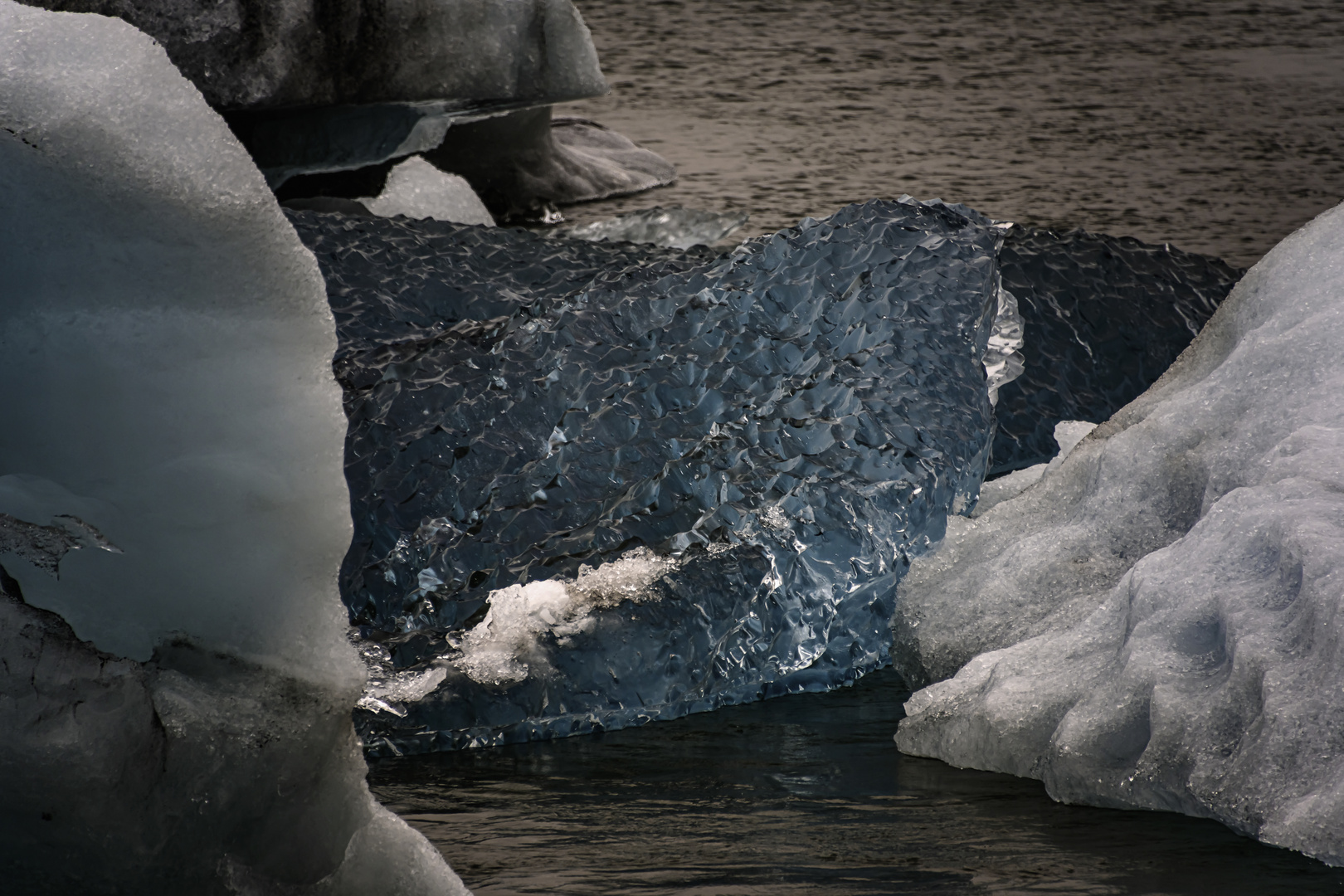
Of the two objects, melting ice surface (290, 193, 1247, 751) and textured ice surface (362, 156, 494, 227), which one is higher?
melting ice surface (290, 193, 1247, 751)

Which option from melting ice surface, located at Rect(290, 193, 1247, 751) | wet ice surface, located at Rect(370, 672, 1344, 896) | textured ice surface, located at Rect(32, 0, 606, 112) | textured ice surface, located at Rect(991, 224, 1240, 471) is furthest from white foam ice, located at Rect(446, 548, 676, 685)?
textured ice surface, located at Rect(32, 0, 606, 112)

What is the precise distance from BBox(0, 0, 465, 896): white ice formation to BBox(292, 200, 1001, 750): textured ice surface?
2.18ft

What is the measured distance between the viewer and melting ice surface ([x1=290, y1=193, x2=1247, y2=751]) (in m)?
1.68

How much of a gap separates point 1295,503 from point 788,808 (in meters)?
0.56

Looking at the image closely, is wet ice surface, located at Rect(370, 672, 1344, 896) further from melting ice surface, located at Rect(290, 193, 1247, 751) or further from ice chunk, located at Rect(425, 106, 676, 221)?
ice chunk, located at Rect(425, 106, 676, 221)

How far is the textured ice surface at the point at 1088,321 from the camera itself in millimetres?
2672

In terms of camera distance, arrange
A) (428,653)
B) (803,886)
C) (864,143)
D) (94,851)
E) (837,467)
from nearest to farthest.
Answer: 1. (94,851)
2. (803,886)
3. (428,653)
4. (837,467)
5. (864,143)

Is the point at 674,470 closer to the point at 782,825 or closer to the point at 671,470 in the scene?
the point at 671,470

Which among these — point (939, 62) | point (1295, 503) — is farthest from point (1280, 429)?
point (939, 62)

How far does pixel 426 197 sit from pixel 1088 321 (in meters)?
1.98

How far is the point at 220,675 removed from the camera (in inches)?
35.7

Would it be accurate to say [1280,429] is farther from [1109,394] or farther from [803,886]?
[1109,394]

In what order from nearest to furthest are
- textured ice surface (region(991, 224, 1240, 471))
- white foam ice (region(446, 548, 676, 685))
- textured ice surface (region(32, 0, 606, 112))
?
white foam ice (region(446, 548, 676, 685)) < textured ice surface (region(991, 224, 1240, 471)) < textured ice surface (region(32, 0, 606, 112))

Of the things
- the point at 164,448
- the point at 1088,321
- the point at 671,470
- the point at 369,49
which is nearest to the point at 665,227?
the point at 369,49
